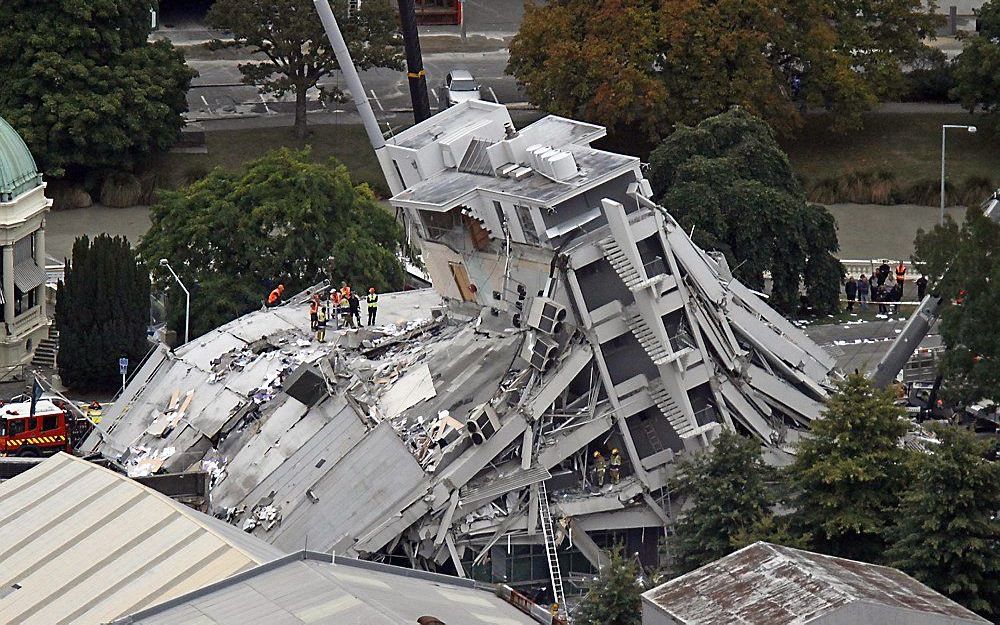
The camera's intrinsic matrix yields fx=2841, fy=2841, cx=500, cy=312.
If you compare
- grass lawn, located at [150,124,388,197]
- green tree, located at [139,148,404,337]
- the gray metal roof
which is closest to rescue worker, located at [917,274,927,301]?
green tree, located at [139,148,404,337]

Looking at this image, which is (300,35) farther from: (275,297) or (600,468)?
(600,468)

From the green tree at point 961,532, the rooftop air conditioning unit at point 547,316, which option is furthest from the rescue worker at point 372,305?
the green tree at point 961,532

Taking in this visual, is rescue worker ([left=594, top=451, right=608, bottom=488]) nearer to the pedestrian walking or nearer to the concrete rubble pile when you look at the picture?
the concrete rubble pile

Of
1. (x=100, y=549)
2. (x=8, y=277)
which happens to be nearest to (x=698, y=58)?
(x=8, y=277)

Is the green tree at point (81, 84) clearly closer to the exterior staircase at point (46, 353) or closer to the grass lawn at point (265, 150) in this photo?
the grass lawn at point (265, 150)

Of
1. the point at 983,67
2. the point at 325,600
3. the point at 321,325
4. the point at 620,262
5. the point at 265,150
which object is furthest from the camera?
the point at 265,150

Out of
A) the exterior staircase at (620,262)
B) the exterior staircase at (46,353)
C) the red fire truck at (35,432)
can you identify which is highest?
the exterior staircase at (620,262)

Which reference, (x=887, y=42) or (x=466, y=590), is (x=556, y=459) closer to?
(x=466, y=590)
